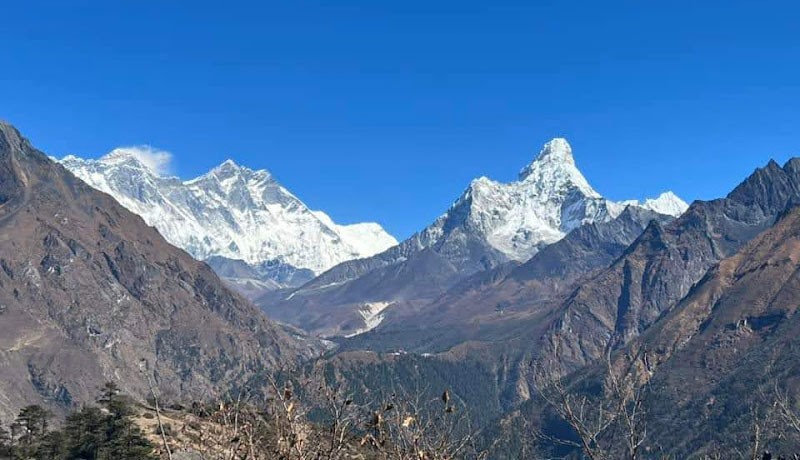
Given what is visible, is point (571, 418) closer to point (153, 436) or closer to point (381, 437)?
point (381, 437)

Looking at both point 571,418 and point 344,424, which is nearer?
point 344,424

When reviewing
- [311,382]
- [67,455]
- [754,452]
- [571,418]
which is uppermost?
[67,455]

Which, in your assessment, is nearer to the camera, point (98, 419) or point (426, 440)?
point (426, 440)

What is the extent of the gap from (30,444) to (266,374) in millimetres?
82008

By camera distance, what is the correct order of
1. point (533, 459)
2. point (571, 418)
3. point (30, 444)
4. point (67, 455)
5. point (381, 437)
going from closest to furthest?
point (381, 437)
point (571, 418)
point (533, 459)
point (67, 455)
point (30, 444)

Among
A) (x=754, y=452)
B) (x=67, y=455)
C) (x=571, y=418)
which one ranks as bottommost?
(x=754, y=452)

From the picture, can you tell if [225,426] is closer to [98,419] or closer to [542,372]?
[542,372]

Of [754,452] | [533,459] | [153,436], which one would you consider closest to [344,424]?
[754,452]

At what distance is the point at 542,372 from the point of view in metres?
31.4

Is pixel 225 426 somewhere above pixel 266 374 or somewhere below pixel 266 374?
below

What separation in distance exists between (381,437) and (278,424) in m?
2.37

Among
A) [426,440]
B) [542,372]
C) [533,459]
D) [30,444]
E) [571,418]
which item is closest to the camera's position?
[571,418]

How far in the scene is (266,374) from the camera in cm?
2061

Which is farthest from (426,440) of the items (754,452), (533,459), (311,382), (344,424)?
(533,459)
